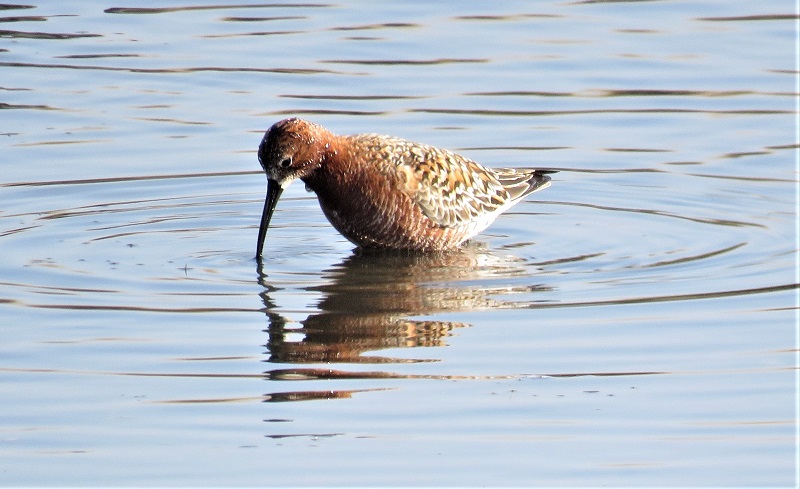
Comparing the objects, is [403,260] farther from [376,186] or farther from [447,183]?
[447,183]

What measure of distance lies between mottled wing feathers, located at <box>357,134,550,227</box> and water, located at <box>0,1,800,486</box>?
1.10 ft

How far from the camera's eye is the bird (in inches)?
460

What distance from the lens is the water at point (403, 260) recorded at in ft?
25.8

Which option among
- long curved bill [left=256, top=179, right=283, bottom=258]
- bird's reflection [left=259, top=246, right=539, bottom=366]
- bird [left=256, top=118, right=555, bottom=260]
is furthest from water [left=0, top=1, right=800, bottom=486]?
bird [left=256, top=118, right=555, bottom=260]

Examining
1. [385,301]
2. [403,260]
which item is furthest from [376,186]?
[385,301]

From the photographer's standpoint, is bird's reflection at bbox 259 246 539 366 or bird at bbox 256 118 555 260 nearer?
bird's reflection at bbox 259 246 539 366

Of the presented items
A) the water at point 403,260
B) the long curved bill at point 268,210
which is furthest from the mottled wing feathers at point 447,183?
the long curved bill at point 268,210

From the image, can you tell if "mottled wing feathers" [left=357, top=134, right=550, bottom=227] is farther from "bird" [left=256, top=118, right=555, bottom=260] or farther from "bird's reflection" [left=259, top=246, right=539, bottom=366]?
"bird's reflection" [left=259, top=246, right=539, bottom=366]

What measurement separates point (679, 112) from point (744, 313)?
6.37 m

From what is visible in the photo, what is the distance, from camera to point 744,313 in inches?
398

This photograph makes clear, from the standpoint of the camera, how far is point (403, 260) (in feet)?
39.5

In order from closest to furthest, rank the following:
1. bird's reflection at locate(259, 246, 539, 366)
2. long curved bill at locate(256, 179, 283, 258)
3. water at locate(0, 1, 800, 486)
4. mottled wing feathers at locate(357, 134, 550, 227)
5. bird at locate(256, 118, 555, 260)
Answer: water at locate(0, 1, 800, 486) < bird's reflection at locate(259, 246, 539, 366) < bird at locate(256, 118, 555, 260) < long curved bill at locate(256, 179, 283, 258) < mottled wing feathers at locate(357, 134, 550, 227)

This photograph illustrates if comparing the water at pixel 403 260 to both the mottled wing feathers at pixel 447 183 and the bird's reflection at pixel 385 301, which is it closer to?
the bird's reflection at pixel 385 301

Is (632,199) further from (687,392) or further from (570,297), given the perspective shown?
(687,392)
